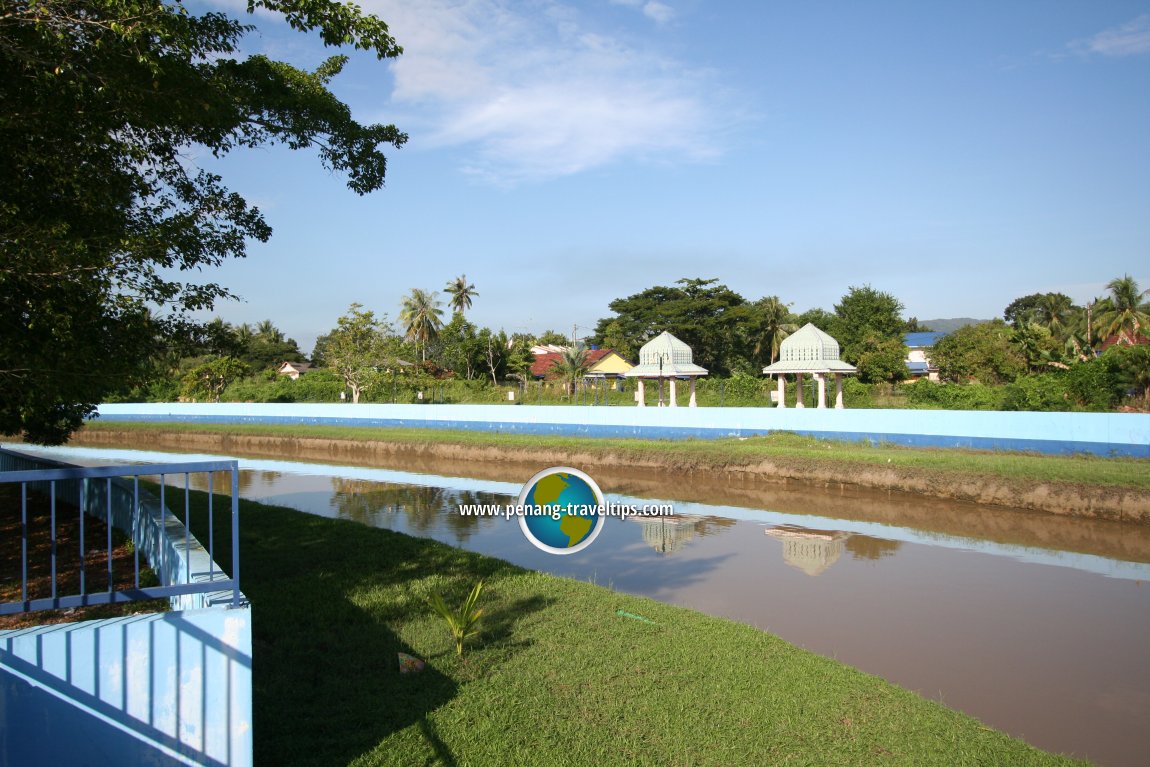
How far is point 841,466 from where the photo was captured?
714 inches

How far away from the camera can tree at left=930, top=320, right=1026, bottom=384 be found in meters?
34.2

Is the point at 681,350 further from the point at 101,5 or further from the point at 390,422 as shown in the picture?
the point at 101,5

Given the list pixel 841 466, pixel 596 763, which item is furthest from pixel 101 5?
pixel 841 466

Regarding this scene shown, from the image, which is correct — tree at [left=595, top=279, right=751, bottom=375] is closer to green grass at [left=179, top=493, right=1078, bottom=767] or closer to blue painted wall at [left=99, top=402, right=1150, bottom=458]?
blue painted wall at [left=99, top=402, right=1150, bottom=458]

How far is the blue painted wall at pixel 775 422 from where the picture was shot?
18967 mm

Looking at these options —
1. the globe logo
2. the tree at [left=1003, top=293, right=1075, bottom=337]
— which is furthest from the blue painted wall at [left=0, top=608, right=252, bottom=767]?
the tree at [left=1003, top=293, right=1075, bottom=337]

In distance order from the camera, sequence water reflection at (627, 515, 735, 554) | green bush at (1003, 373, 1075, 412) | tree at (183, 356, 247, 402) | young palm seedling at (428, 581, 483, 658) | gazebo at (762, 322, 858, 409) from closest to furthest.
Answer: young palm seedling at (428, 581, 483, 658) → water reflection at (627, 515, 735, 554) → green bush at (1003, 373, 1075, 412) → gazebo at (762, 322, 858, 409) → tree at (183, 356, 247, 402)

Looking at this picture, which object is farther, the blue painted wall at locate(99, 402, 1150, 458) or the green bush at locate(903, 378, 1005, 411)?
the green bush at locate(903, 378, 1005, 411)

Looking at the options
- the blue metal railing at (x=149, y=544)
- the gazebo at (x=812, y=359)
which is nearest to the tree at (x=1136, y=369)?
the gazebo at (x=812, y=359)

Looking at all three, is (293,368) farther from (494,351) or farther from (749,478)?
(749,478)

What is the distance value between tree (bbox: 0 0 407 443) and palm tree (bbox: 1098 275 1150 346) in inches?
1904

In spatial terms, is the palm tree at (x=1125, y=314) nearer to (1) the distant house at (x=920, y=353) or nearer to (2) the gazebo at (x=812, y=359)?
(1) the distant house at (x=920, y=353)

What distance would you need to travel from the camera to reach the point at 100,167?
6840 mm

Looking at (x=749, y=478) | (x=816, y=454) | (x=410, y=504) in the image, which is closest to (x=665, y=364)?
(x=816, y=454)
